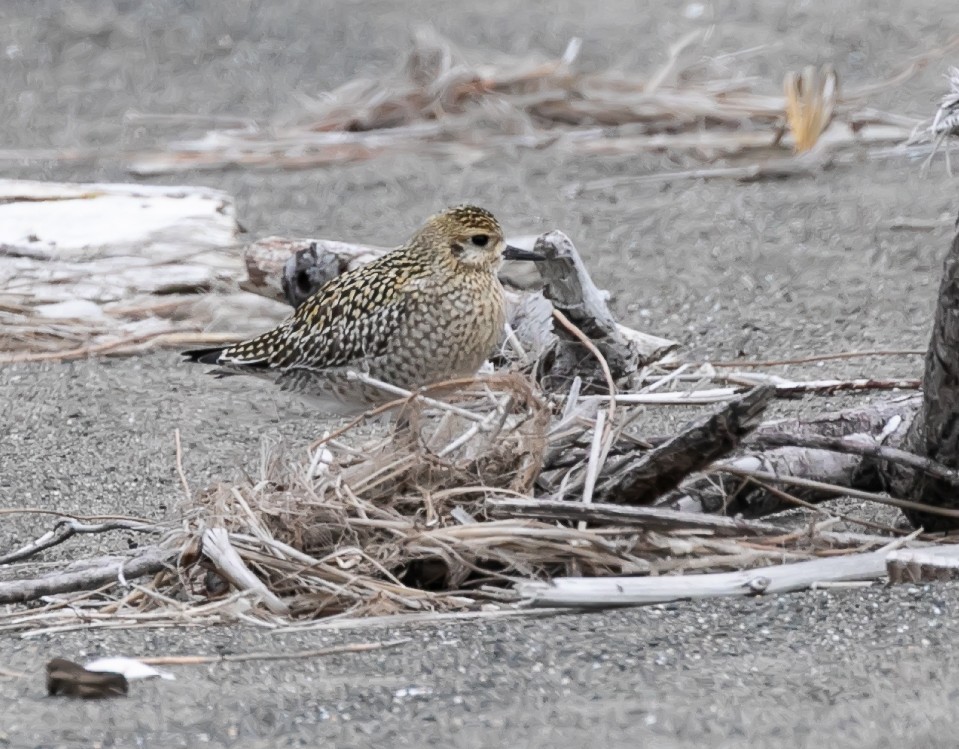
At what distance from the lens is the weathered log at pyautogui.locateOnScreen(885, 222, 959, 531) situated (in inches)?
149

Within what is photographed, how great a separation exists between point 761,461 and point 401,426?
961 mm

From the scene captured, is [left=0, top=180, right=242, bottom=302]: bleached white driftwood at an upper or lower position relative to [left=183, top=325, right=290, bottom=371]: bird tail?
upper

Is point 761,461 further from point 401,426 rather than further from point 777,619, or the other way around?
point 401,426

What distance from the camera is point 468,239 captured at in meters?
5.48

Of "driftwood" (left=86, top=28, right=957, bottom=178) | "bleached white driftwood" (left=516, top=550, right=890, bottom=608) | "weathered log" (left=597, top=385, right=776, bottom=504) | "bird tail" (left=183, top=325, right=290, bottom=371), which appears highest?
"driftwood" (left=86, top=28, right=957, bottom=178)

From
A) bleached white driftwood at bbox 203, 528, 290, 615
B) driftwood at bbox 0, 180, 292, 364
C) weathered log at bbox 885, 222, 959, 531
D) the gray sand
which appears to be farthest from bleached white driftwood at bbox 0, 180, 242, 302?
weathered log at bbox 885, 222, 959, 531

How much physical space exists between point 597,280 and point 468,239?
190cm

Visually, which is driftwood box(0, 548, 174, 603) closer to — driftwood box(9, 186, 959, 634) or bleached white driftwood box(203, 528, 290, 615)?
driftwood box(9, 186, 959, 634)

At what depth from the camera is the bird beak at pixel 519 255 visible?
515 centimetres

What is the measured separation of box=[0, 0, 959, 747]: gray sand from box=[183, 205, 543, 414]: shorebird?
30 cm

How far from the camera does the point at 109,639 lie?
363 cm

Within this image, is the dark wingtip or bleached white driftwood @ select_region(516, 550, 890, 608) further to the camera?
the dark wingtip

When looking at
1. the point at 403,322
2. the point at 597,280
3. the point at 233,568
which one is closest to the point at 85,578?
the point at 233,568

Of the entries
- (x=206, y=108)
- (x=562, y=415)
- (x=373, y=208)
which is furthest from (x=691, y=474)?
(x=206, y=108)
